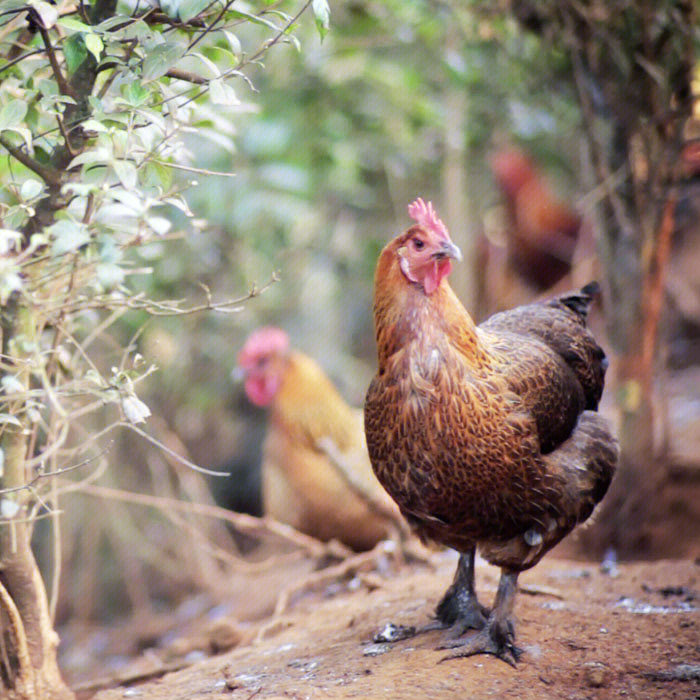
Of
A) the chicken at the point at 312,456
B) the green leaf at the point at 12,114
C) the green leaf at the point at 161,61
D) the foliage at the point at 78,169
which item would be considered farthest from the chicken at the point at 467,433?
the chicken at the point at 312,456

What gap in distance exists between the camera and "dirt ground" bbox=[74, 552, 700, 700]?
2.46 metres

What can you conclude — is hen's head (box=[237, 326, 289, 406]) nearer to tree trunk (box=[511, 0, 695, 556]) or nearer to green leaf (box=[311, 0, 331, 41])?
tree trunk (box=[511, 0, 695, 556])

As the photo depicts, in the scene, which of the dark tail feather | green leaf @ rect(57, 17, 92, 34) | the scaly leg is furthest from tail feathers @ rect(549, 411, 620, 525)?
green leaf @ rect(57, 17, 92, 34)

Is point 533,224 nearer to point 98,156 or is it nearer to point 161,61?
point 161,61

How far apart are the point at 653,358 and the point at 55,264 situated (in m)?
3.20

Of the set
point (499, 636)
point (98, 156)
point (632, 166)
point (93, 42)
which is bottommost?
point (499, 636)

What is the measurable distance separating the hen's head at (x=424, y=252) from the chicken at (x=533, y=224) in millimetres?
4888

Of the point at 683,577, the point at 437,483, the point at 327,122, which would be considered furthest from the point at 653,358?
the point at 327,122

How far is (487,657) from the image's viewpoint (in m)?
2.64

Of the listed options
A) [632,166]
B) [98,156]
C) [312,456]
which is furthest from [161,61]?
[312,456]

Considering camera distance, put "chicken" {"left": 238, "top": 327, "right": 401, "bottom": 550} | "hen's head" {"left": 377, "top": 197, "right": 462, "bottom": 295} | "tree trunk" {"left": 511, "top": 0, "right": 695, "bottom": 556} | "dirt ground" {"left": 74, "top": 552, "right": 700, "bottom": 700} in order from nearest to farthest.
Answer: "dirt ground" {"left": 74, "top": 552, "right": 700, "bottom": 700} → "hen's head" {"left": 377, "top": 197, "right": 462, "bottom": 295} → "tree trunk" {"left": 511, "top": 0, "right": 695, "bottom": 556} → "chicken" {"left": 238, "top": 327, "right": 401, "bottom": 550}

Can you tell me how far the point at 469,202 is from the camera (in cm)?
759

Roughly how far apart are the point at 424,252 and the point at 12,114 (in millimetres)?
1213

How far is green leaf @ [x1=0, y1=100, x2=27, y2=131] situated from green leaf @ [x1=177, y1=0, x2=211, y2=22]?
0.46 meters
